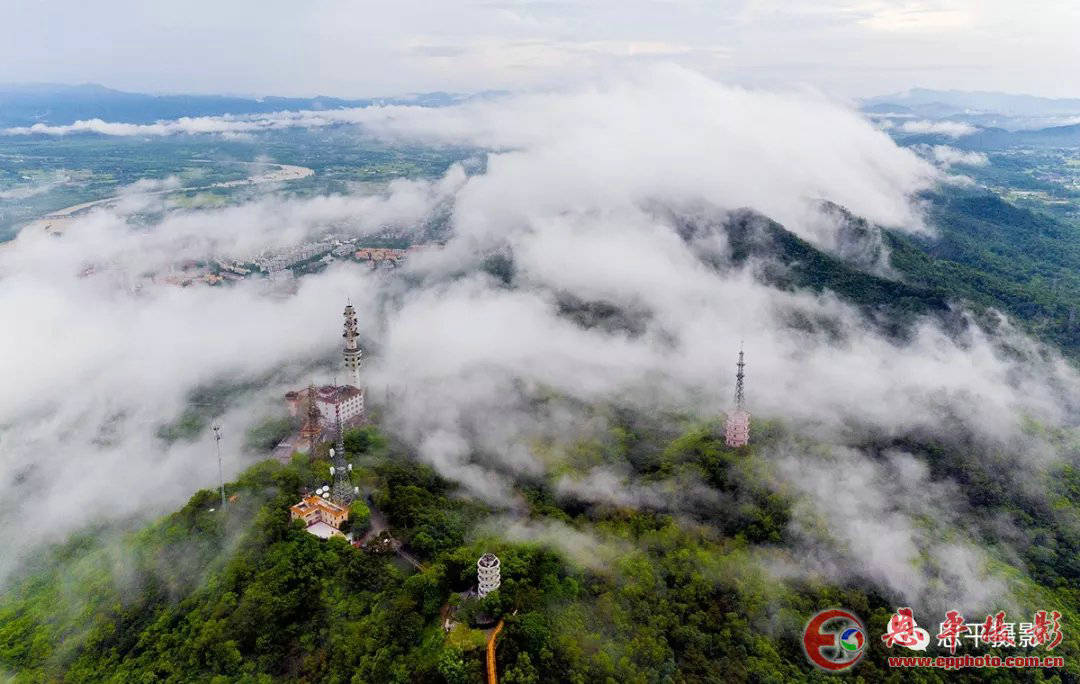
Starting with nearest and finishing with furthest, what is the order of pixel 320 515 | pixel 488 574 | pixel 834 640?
pixel 834 640 → pixel 488 574 → pixel 320 515

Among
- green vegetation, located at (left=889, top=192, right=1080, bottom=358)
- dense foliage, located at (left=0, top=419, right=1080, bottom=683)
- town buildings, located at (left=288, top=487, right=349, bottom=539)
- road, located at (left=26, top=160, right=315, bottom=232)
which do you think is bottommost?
dense foliage, located at (left=0, top=419, right=1080, bottom=683)

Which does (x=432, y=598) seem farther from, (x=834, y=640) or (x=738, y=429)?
(x=738, y=429)

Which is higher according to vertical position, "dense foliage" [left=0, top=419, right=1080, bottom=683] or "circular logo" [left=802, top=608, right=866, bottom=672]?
"dense foliage" [left=0, top=419, right=1080, bottom=683]

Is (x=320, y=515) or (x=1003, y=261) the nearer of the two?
(x=320, y=515)

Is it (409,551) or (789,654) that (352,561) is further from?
(789,654)

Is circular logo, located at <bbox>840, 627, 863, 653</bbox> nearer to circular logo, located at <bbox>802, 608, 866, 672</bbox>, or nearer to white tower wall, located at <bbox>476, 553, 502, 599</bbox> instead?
circular logo, located at <bbox>802, 608, 866, 672</bbox>

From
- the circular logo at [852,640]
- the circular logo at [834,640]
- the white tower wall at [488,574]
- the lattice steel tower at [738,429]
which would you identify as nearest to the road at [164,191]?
the white tower wall at [488,574]
